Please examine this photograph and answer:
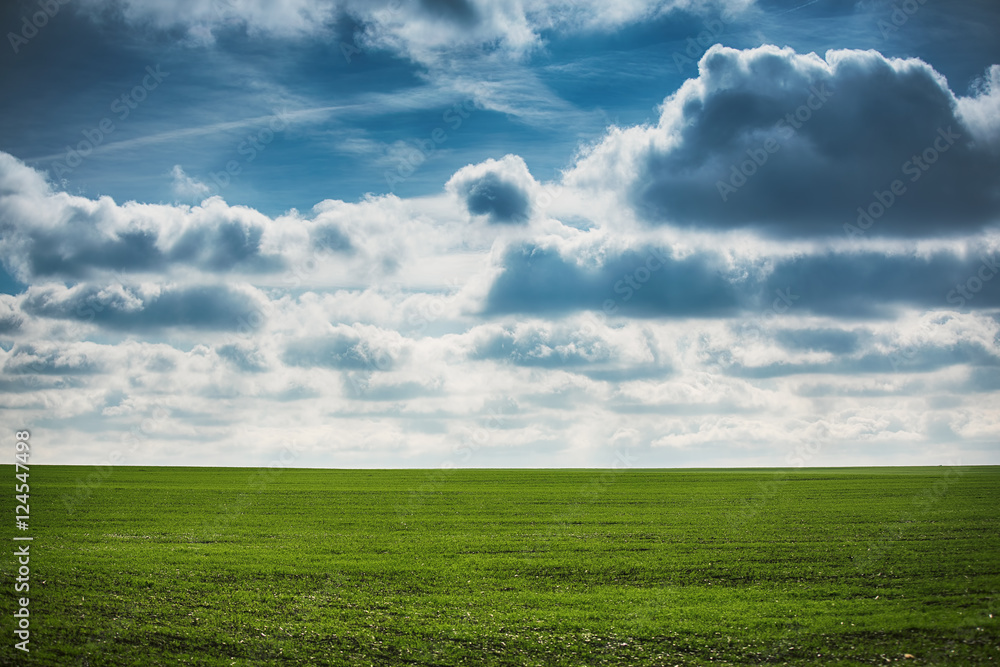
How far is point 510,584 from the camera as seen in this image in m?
31.5

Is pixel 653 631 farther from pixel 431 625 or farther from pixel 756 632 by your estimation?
pixel 431 625

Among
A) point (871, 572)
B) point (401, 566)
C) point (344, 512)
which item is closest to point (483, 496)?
point (344, 512)

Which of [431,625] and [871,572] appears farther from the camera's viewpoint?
[871,572]

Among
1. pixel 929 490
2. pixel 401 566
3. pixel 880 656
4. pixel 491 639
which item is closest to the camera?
pixel 880 656

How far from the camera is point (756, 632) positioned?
80.6 ft

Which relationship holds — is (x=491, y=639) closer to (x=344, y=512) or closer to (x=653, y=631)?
(x=653, y=631)

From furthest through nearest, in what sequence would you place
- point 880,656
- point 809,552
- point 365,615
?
1. point 809,552
2. point 365,615
3. point 880,656

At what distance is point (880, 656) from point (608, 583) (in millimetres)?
12074

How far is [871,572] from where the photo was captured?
32625mm

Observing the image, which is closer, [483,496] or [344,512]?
[344,512]

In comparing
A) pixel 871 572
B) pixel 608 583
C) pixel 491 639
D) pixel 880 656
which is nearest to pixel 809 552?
pixel 871 572

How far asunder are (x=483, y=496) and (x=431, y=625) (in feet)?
134

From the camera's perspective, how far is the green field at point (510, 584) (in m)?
23.1

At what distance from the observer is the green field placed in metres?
23.1
